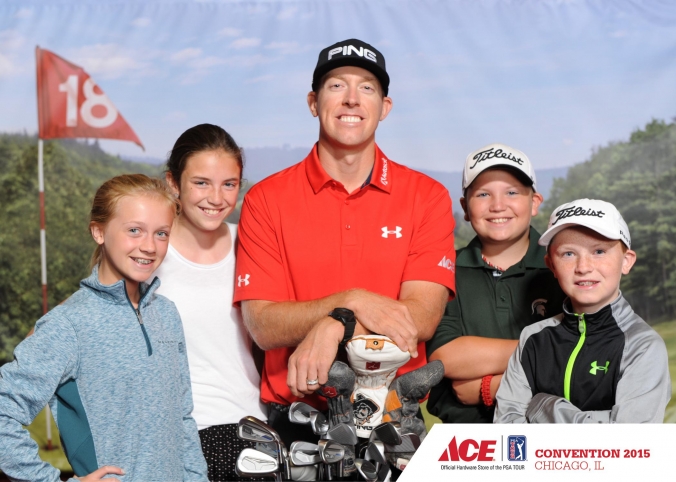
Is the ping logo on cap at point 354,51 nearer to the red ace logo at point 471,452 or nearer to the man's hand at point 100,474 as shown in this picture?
the red ace logo at point 471,452

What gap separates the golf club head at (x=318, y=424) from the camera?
152 centimetres

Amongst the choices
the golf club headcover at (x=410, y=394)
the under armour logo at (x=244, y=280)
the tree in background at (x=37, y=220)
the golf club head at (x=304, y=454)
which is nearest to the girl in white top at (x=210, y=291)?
the under armour logo at (x=244, y=280)

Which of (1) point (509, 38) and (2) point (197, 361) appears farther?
(1) point (509, 38)

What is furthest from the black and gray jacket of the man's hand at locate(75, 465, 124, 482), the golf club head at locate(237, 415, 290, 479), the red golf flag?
the red golf flag

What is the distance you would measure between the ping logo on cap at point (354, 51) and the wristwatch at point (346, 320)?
→ 60 cm

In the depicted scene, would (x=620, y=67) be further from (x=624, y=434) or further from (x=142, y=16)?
(x=624, y=434)

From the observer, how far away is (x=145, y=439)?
4.81 ft

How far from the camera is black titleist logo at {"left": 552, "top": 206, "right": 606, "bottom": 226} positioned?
1.58 meters

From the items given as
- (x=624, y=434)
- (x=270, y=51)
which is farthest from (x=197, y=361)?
(x=270, y=51)

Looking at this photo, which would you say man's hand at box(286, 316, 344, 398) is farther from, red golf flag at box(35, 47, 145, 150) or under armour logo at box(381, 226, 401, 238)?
red golf flag at box(35, 47, 145, 150)

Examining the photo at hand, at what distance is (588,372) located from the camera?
5.08 ft

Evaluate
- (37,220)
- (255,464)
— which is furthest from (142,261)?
(37,220)

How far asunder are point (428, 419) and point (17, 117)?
2.43 meters

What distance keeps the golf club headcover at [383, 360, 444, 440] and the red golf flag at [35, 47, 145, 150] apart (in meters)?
2.52
